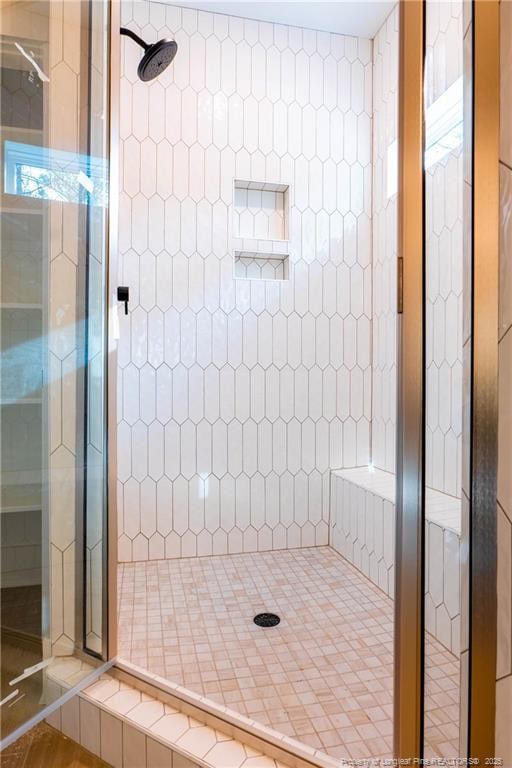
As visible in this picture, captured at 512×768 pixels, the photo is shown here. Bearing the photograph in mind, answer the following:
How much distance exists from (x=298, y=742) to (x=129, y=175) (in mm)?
2319

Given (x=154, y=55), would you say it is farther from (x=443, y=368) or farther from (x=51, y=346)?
(x=443, y=368)

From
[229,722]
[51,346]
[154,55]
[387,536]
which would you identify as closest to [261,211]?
[154,55]

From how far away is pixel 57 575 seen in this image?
4.00ft

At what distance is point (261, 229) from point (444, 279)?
183cm

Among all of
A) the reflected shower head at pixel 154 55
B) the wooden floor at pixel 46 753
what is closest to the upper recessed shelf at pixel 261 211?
the reflected shower head at pixel 154 55

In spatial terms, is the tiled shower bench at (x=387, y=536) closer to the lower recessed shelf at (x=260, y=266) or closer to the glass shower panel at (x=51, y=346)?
the glass shower panel at (x=51, y=346)

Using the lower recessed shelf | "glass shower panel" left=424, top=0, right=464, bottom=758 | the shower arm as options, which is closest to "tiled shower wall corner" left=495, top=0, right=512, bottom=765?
"glass shower panel" left=424, top=0, right=464, bottom=758

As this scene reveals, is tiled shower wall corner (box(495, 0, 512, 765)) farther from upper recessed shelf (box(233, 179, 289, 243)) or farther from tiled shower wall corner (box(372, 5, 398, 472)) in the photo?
upper recessed shelf (box(233, 179, 289, 243))

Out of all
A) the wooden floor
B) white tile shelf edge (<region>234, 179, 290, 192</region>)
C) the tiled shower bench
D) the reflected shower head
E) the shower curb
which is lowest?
the wooden floor

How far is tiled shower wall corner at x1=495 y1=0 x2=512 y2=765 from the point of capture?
59 cm

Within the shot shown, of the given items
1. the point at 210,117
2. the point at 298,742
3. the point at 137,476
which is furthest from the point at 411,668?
the point at 210,117

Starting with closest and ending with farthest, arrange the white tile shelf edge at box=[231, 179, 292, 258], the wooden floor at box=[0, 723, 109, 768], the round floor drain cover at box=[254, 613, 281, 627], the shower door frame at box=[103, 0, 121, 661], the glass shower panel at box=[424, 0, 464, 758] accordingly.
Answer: the glass shower panel at box=[424, 0, 464, 758]
the wooden floor at box=[0, 723, 109, 768]
the shower door frame at box=[103, 0, 121, 661]
the round floor drain cover at box=[254, 613, 281, 627]
the white tile shelf edge at box=[231, 179, 292, 258]

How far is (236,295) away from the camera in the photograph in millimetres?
2314

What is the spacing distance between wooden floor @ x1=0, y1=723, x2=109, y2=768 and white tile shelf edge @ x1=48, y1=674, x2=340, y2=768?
17 mm
